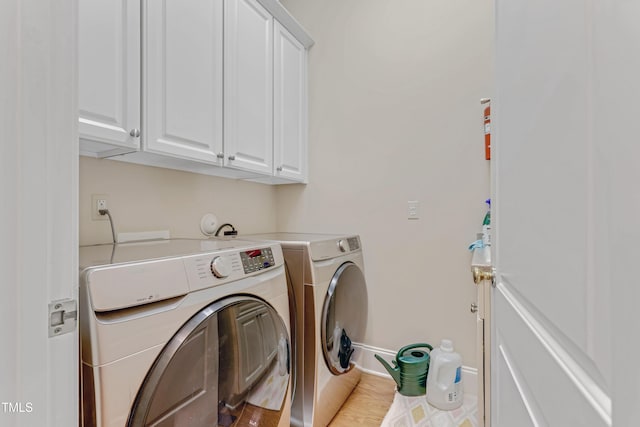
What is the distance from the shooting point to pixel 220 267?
1008 millimetres

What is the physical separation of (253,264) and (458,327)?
57.7 inches

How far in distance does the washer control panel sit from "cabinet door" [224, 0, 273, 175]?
0.66 m

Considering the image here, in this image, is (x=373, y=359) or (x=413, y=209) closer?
(x=413, y=209)

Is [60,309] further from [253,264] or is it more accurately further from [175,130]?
[175,130]

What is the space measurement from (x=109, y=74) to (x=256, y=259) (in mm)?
891

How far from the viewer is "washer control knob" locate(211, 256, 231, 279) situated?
3.26 ft

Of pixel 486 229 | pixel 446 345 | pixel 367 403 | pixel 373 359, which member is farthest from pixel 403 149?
pixel 367 403

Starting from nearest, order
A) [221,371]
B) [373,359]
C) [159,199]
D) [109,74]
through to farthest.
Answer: [221,371] < [109,74] < [159,199] < [373,359]

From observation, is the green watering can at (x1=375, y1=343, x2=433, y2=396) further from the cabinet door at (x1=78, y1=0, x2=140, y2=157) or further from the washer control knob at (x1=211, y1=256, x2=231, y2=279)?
the cabinet door at (x1=78, y1=0, x2=140, y2=157)

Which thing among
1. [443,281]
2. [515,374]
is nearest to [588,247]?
[515,374]

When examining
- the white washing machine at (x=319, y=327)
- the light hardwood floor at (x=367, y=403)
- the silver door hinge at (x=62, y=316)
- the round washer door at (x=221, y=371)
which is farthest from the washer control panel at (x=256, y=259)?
the light hardwood floor at (x=367, y=403)

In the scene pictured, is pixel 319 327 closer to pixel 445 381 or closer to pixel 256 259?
pixel 256 259

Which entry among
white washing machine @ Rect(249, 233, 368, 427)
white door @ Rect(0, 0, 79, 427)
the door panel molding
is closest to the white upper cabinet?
white door @ Rect(0, 0, 79, 427)

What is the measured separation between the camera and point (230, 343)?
1.03 meters
